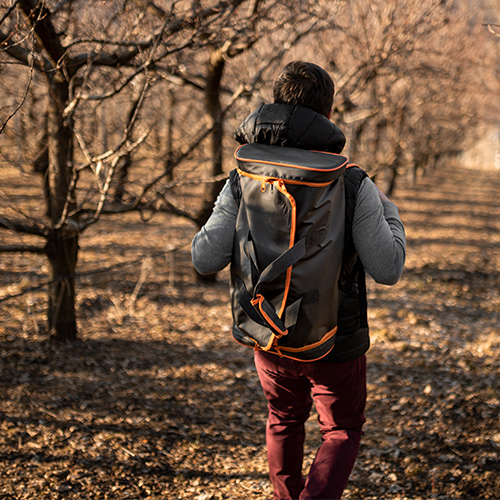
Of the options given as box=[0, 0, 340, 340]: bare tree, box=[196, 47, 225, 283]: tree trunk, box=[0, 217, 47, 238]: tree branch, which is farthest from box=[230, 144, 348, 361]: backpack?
box=[196, 47, 225, 283]: tree trunk

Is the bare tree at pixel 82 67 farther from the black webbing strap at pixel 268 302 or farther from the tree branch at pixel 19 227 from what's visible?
the black webbing strap at pixel 268 302

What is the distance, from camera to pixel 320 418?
1.95 m

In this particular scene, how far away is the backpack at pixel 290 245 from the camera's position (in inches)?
63.2

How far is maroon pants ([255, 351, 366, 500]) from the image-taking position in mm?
1838

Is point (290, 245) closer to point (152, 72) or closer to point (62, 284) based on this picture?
point (152, 72)

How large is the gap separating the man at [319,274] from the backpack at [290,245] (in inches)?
1.4

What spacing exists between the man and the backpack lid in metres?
0.05

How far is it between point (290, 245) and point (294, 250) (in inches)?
1.0

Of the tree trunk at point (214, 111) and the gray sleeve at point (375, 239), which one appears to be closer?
the gray sleeve at point (375, 239)

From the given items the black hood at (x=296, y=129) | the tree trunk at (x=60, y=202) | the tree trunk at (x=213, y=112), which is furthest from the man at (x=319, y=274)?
the tree trunk at (x=213, y=112)

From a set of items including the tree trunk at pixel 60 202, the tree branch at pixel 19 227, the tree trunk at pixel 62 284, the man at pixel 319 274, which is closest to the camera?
the man at pixel 319 274

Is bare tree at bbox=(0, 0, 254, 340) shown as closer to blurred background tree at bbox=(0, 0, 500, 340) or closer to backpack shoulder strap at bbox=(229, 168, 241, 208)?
blurred background tree at bbox=(0, 0, 500, 340)

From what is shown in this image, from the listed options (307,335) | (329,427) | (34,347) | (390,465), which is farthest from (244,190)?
(34,347)

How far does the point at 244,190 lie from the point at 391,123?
9.04 meters
